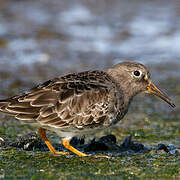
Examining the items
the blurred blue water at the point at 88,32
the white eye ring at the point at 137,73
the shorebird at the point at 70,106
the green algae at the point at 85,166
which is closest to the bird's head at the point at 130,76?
the white eye ring at the point at 137,73

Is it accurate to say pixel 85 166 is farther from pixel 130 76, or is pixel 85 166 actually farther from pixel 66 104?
pixel 130 76

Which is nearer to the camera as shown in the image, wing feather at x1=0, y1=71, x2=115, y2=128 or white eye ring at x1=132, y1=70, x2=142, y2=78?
wing feather at x1=0, y1=71, x2=115, y2=128

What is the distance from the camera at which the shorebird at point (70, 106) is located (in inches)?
302

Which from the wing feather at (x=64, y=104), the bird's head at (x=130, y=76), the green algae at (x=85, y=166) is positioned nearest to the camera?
the green algae at (x=85, y=166)

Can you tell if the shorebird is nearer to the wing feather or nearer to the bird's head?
the wing feather

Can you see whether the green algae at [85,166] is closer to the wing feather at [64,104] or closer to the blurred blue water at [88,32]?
the wing feather at [64,104]

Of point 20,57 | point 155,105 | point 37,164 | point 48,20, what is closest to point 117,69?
point 37,164

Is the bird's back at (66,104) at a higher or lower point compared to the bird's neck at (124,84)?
lower

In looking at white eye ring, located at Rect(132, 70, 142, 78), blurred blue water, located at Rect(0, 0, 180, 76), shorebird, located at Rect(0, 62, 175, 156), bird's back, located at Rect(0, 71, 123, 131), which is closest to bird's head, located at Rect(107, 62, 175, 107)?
white eye ring, located at Rect(132, 70, 142, 78)

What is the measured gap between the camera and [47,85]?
797 centimetres

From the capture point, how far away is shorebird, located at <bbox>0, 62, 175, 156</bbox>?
25.2 ft

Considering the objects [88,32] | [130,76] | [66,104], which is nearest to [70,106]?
[66,104]

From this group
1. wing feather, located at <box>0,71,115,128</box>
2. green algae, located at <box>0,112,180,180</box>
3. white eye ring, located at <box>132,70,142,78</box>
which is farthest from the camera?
white eye ring, located at <box>132,70,142,78</box>

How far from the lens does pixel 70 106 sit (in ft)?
25.6
